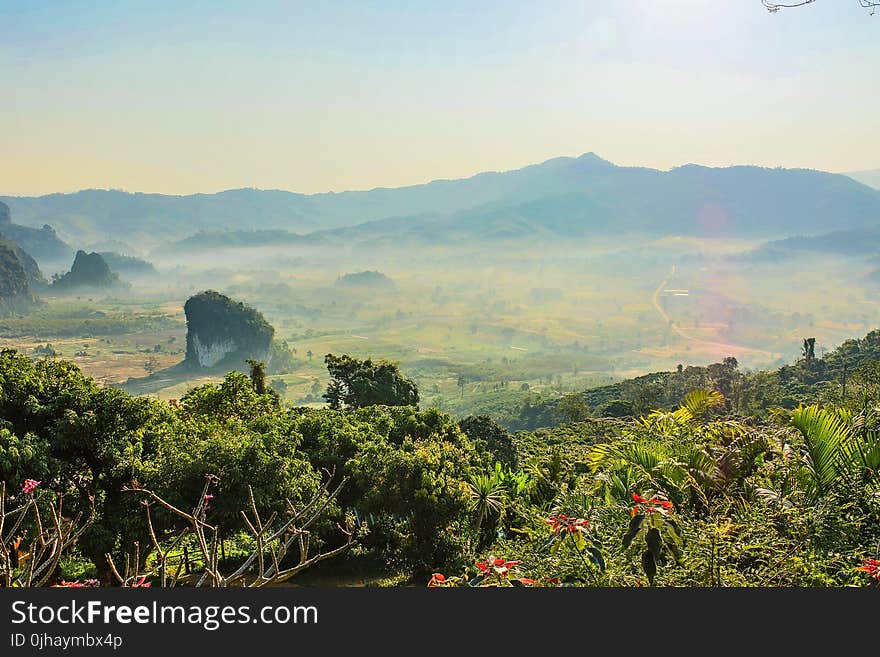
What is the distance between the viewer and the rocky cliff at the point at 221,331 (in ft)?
426

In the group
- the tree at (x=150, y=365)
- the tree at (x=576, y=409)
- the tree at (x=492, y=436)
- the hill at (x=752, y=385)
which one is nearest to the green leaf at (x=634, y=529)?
the tree at (x=492, y=436)

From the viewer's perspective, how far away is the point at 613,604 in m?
3.01

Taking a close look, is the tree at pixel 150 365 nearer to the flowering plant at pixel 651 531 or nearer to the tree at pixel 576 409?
the tree at pixel 576 409

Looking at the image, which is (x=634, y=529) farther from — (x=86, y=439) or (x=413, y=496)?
(x=413, y=496)

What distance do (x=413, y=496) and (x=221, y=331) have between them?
125 metres

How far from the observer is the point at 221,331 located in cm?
13088

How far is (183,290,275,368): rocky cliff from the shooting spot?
130m

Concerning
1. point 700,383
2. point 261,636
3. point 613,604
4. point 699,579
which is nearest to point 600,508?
point 699,579

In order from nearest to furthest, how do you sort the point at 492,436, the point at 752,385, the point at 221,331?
the point at 492,436, the point at 752,385, the point at 221,331

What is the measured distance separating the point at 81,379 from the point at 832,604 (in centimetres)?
1038

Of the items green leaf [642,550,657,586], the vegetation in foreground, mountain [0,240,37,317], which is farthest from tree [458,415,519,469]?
mountain [0,240,37,317]

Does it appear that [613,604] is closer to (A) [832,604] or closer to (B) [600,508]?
(A) [832,604]

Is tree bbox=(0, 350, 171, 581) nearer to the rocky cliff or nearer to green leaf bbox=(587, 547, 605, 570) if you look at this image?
green leaf bbox=(587, 547, 605, 570)

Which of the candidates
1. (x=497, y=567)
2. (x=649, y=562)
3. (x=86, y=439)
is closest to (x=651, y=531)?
(x=649, y=562)
